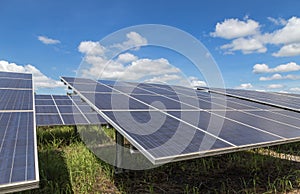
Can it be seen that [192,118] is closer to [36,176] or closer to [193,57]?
[193,57]

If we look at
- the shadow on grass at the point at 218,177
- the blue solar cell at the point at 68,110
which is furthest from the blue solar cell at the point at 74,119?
the shadow on grass at the point at 218,177

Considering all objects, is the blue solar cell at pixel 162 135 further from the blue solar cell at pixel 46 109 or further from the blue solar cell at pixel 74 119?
the blue solar cell at pixel 46 109

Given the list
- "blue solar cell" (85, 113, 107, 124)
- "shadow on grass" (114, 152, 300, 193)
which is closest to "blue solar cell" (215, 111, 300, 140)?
"shadow on grass" (114, 152, 300, 193)

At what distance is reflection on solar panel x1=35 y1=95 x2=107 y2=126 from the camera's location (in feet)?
29.7

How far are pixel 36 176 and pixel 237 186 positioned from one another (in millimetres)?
5127

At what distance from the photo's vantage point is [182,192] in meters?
5.74

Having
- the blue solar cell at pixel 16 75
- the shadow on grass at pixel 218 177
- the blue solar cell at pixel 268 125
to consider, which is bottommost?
the shadow on grass at pixel 218 177

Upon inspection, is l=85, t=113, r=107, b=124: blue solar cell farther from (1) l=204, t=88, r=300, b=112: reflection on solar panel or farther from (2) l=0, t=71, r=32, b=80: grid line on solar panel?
(1) l=204, t=88, r=300, b=112: reflection on solar panel

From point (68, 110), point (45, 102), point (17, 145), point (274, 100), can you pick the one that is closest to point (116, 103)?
point (17, 145)

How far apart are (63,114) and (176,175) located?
5.82 m

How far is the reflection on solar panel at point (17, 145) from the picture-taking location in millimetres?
2711

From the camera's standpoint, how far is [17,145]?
3.61 m

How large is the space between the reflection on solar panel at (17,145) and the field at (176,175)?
1808mm

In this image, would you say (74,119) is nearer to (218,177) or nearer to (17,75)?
(17,75)
